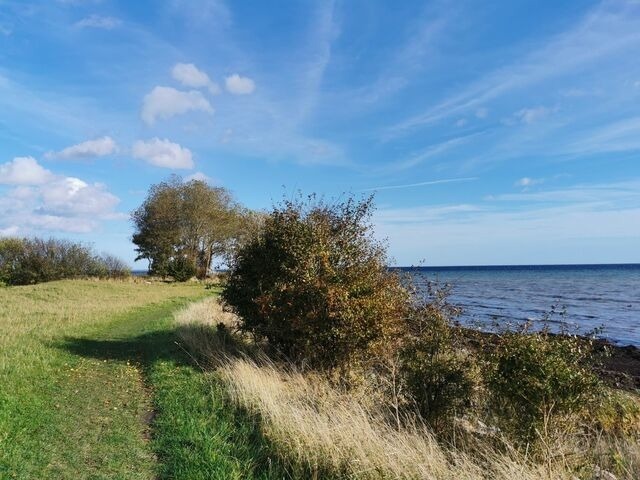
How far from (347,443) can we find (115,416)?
4.05 meters

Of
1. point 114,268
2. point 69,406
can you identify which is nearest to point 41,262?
point 114,268

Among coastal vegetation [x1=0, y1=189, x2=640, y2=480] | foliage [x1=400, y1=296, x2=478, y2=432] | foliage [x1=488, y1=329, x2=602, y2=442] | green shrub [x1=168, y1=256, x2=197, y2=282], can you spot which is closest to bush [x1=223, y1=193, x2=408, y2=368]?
coastal vegetation [x1=0, y1=189, x2=640, y2=480]

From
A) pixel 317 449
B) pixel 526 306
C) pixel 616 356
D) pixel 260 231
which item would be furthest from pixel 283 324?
pixel 526 306

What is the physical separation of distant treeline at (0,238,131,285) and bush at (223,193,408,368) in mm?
43686

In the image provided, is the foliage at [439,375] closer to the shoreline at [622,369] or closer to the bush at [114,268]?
the shoreline at [622,369]

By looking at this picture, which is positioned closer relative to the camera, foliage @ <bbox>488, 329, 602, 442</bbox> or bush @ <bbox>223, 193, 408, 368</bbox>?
foliage @ <bbox>488, 329, 602, 442</bbox>

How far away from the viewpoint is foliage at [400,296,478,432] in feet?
26.7

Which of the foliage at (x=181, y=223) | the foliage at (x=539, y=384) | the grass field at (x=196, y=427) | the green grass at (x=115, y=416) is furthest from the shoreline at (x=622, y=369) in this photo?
the foliage at (x=181, y=223)

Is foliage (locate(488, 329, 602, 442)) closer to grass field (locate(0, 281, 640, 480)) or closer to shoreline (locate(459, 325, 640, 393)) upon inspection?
grass field (locate(0, 281, 640, 480))

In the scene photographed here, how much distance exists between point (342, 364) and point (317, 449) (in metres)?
4.97

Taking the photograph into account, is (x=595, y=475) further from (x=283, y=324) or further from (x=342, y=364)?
(x=283, y=324)

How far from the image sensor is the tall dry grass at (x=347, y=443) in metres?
5.72

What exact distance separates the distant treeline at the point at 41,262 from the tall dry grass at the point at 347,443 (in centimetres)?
Answer: 4738

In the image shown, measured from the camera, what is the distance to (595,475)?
266 inches
